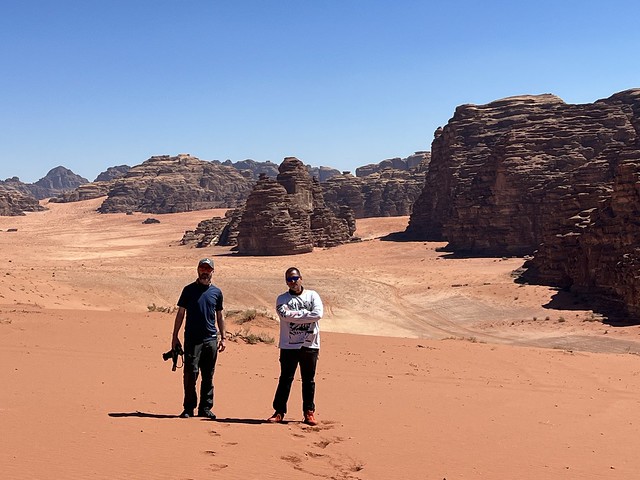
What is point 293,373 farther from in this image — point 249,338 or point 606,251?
point 606,251

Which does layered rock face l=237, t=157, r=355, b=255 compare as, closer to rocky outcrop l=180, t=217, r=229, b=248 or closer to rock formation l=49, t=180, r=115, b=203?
rocky outcrop l=180, t=217, r=229, b=248

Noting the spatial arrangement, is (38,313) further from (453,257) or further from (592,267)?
(453,257)

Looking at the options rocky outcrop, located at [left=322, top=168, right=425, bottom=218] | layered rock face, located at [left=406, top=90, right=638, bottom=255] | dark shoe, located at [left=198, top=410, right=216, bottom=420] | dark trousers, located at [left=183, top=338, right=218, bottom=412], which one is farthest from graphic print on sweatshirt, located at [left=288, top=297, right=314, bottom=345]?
rocky outcrop, located at [left=322, top=168, right=425, bottom=218]

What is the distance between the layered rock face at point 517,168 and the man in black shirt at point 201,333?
118ft

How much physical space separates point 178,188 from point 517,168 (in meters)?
82.6

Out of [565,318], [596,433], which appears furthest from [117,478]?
[565,318]

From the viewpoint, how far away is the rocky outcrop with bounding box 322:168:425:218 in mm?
91188

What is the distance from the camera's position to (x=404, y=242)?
5931cm

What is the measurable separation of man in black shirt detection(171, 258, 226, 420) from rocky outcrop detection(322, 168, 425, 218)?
81.6 m

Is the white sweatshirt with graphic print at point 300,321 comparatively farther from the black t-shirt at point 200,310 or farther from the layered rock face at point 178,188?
the layered rock face at point 178,188

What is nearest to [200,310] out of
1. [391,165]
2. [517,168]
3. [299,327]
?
[299,327]

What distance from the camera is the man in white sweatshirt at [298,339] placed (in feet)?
24.9

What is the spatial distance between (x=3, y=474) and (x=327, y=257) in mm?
46245

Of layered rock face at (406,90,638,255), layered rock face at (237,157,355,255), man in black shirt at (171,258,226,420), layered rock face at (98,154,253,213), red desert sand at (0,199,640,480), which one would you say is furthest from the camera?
layered rock face at (98,154,253,213)
